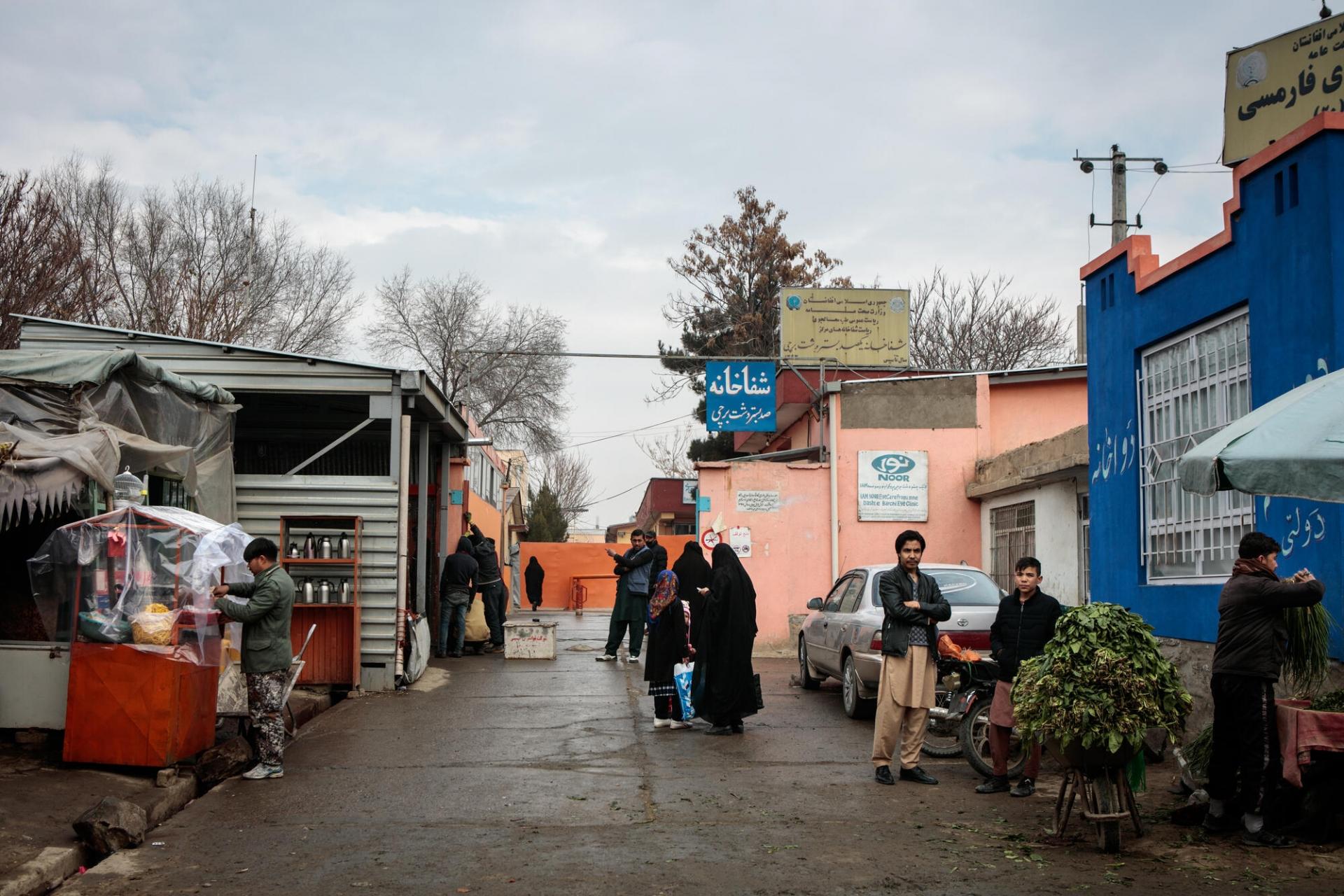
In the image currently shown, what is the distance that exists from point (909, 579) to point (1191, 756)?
218 centimetres

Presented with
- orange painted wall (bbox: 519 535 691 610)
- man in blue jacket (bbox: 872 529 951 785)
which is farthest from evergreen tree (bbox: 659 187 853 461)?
man in blue jacket (bbox: 872 529 951 785)

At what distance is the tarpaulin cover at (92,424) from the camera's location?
8602mm

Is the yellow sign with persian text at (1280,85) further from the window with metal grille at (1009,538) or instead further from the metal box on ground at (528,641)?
the metal box on ground at (528,641)

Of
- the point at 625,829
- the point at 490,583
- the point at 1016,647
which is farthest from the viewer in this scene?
the point at 490,583

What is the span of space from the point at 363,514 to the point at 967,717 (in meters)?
7.60

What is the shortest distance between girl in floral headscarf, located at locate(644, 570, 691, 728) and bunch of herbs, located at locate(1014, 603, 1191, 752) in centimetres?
491

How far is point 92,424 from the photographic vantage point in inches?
378

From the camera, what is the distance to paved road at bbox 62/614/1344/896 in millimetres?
6027

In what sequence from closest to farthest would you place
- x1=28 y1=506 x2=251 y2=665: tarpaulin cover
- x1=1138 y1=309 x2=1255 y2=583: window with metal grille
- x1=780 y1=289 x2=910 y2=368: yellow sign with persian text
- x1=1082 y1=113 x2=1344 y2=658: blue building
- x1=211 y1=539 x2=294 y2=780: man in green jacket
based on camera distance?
x1=1082 y1=113 x2=1344 y2=658: blue building → x1=28 y1=506 x2=251 y2=665: tarpaulin cover → x1=211 y1=539 x2=294 y2=780: man in green jacket → x1=1138 y1=309 x2=1255 y2=583: window with metal grille → x1=780 y1=289 x2=910 y2=368: yellow sign with persian text

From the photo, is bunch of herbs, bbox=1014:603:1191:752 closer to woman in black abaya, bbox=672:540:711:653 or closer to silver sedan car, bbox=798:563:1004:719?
silver sedan car, bbox=798:563:1004:719

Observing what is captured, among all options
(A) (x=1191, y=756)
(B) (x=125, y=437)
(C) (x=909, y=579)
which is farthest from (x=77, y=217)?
(A) (x=1191, y=756)

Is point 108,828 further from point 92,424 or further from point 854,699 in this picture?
point 854,699

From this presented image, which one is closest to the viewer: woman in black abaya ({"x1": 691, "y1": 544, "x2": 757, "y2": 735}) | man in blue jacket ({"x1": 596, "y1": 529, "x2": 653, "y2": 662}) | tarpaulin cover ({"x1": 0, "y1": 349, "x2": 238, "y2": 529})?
tarpaulin cover ({"x1": 0, "y1": 349, "x2": 238, "y2": 529})

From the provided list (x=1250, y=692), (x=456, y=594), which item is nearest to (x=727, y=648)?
(x=1250, y=692)
